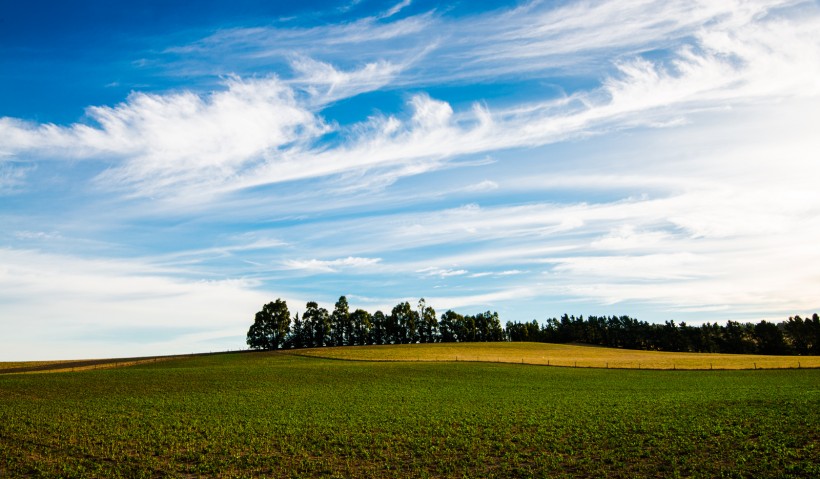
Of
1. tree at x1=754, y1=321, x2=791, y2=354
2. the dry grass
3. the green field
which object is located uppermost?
the green field

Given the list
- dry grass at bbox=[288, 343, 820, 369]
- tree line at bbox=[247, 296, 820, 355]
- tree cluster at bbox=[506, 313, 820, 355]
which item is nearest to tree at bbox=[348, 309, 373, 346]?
tree line at bbox=[247, 296, 820, 355]

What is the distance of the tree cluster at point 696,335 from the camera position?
504 feet

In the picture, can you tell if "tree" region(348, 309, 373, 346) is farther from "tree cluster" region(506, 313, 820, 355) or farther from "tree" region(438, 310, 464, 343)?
"tree cluster" region(506, 313, 820, 355)

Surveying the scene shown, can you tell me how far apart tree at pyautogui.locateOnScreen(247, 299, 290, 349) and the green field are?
76179 mm

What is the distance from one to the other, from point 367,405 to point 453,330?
13295 cm

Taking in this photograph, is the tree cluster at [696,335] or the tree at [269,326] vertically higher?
the tree at [269,326]

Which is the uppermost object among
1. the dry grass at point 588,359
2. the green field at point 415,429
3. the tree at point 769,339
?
the green field at point 415,429

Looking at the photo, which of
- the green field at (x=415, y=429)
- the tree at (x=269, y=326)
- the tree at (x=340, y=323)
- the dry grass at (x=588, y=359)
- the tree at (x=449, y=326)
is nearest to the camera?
the green field at (x=415, y=429)

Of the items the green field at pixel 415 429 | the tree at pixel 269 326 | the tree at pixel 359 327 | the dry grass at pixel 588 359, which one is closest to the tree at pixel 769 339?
the dry grass at pixel 588 359

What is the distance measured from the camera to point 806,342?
5999 inches

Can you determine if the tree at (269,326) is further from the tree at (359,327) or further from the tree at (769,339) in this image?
the tree at (769,339)

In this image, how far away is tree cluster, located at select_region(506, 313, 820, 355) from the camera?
15362cm

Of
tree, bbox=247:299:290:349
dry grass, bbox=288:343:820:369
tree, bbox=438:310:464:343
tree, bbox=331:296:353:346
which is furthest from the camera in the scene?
tree, bbox=438:310:464:343

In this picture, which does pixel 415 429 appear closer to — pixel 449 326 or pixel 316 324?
pixel 316 324
